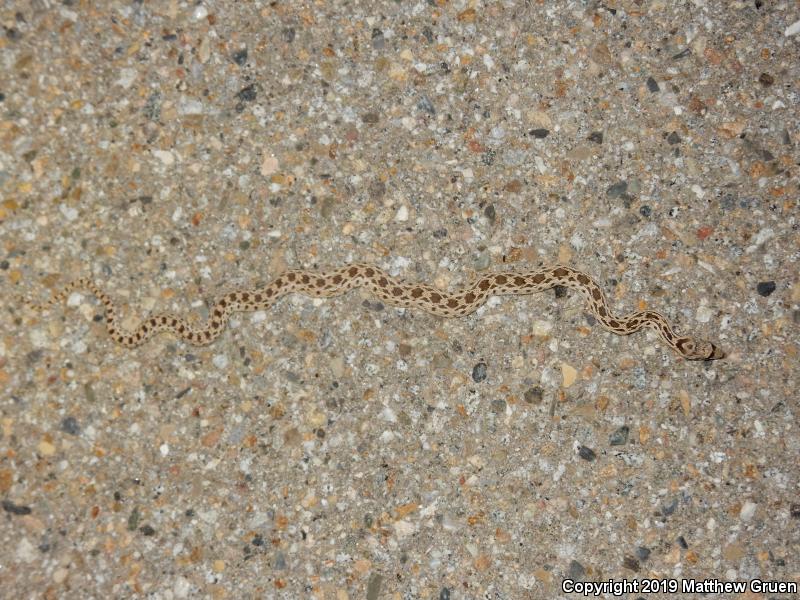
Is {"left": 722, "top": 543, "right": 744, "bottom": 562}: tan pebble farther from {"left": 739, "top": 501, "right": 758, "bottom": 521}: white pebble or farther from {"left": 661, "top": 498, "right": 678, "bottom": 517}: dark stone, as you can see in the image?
{"left": 661, "top": 498, "right": 678, "bottom": 517}: dark stone

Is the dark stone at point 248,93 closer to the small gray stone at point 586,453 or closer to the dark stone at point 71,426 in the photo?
the dark stone at point 71,426

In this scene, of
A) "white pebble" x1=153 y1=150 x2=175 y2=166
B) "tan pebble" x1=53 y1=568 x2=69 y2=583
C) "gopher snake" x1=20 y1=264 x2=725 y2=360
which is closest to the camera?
"tan pebble" x1=53 y1=568 x2=69 y2=583

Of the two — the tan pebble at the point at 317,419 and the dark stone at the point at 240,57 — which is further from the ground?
the dark stone at the point at 240,57

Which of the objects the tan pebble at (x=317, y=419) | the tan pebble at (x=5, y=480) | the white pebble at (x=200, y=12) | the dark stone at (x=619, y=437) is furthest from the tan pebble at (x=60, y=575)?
the white pebble at (x=200, y=12)

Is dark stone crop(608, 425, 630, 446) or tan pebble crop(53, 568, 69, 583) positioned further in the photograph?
dark stone crop(608, 425, 630, 446)

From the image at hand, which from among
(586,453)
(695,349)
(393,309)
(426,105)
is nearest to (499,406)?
(586,453)

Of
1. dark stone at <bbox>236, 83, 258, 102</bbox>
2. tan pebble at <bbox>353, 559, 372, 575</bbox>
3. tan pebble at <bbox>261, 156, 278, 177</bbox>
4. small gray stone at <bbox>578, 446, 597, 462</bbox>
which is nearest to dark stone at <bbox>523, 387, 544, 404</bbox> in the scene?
small gray stone at <bbox>578, 446, 597, 462</bbox>
